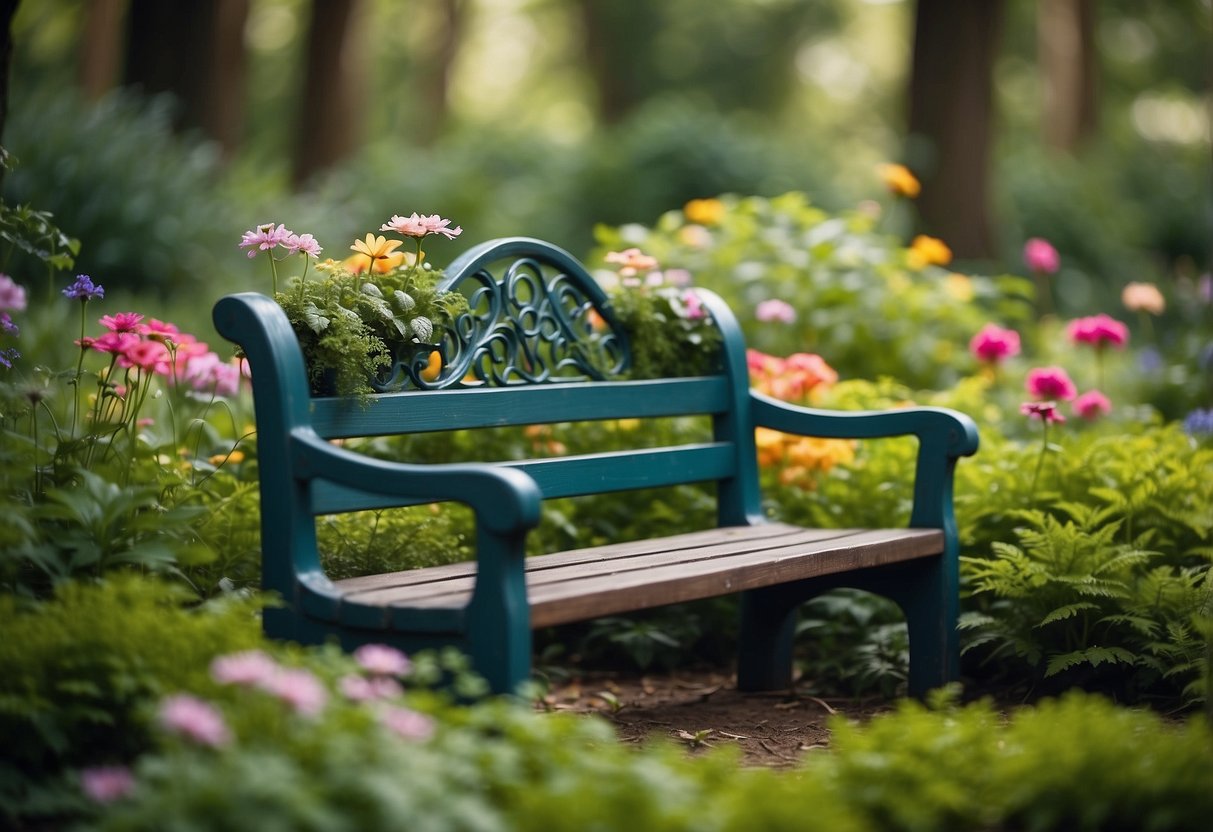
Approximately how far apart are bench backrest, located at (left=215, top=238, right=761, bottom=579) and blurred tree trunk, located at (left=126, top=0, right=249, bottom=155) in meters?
6.23

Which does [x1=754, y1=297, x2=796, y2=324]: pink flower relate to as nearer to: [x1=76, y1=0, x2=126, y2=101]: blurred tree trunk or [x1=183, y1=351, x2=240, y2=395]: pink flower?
[x1=183, y1=351, x2=240, y2=395]: pink flower

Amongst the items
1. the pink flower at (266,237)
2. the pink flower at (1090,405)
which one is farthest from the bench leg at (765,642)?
the pink flower at (266,237)

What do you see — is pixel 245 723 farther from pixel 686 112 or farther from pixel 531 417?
pixel 686 112

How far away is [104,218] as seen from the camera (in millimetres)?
7250

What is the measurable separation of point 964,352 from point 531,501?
14.1 feet

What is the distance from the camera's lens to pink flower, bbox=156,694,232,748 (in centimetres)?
191

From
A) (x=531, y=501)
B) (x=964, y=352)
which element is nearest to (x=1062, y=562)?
(x=531, y=501)

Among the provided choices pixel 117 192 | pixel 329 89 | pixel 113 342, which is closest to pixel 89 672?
pixel 113 342

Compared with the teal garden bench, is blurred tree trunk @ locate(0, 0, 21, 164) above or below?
above

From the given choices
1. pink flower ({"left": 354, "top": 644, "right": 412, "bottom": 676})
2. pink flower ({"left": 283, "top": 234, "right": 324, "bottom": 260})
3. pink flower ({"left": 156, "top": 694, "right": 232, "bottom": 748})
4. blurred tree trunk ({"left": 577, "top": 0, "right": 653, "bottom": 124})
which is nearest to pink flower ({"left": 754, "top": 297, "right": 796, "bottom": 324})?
pink flower ({"left": 283, "top": 234, "right": 324, "bottom": 260})

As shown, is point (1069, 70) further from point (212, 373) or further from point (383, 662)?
point (383, 662)

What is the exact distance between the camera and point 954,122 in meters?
9.50

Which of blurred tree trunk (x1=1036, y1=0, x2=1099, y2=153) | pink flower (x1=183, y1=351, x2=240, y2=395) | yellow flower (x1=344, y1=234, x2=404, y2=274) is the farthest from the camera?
blurred tree trunk (x1=1036, y1=0, x2=1099, y2=153)

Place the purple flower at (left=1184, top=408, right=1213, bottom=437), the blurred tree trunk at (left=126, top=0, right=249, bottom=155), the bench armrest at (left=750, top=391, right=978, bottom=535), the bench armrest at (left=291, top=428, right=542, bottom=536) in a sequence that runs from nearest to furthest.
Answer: the bench armrest at (left=291, top=428, right=542, bottom=536), the bench armrest at (left=750, top=391, right=978, bottom=535), the purple flower at (left=1184, top=408, right=1213, bottom=437), the blurred tree trunk at (left=126, top=0, right=249, bottom=155)
